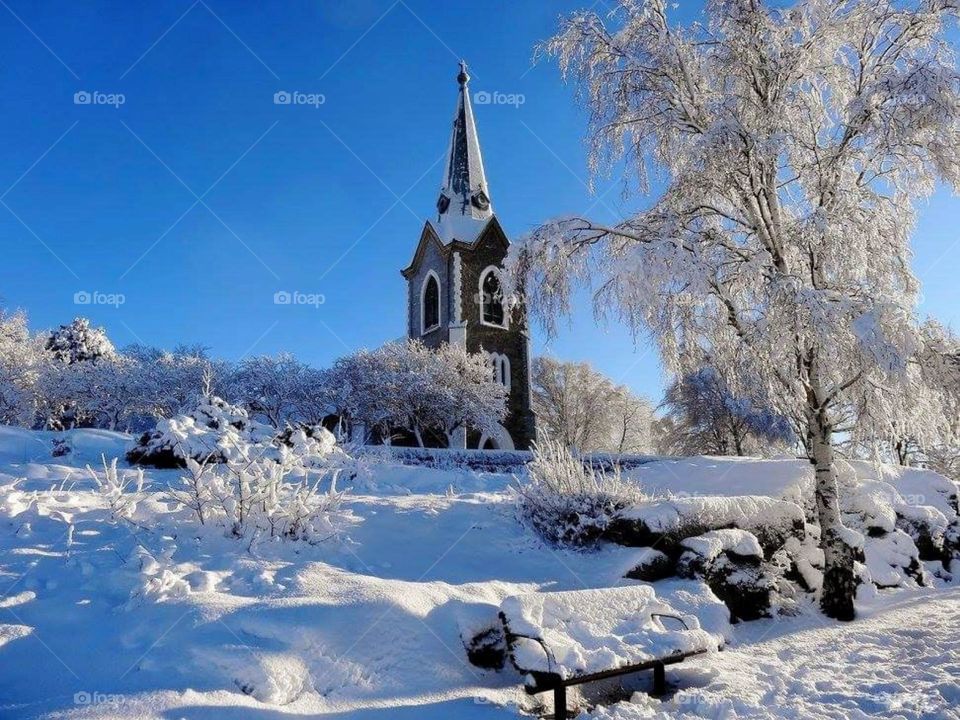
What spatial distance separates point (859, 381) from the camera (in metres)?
7.16

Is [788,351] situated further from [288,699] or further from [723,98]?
[288,699]

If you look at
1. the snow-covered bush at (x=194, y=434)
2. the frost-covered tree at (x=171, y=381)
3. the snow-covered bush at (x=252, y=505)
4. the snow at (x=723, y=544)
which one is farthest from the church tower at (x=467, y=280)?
the snow-covered bush at (x=252, y=505)

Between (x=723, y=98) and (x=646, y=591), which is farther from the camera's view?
(x=723, y=98)

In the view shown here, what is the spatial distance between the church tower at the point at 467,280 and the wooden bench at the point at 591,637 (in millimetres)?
24723

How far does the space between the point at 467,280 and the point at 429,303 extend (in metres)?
3.27

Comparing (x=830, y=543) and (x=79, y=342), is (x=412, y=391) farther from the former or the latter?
(x=79, y=342)

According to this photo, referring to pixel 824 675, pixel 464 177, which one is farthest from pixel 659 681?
pixel 464 177

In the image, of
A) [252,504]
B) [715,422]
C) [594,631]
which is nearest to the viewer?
[594,631]

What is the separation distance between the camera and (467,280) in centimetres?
3425

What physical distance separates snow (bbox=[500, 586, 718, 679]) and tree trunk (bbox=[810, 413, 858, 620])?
3.17 meters

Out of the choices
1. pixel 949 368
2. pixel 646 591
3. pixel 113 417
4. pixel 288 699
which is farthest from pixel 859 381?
pixel 113 417

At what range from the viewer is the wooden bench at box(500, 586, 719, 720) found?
4.07 metres

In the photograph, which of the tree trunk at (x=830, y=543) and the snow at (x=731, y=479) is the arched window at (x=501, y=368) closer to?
the snow at (x=731, y=479)

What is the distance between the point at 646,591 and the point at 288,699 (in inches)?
133
